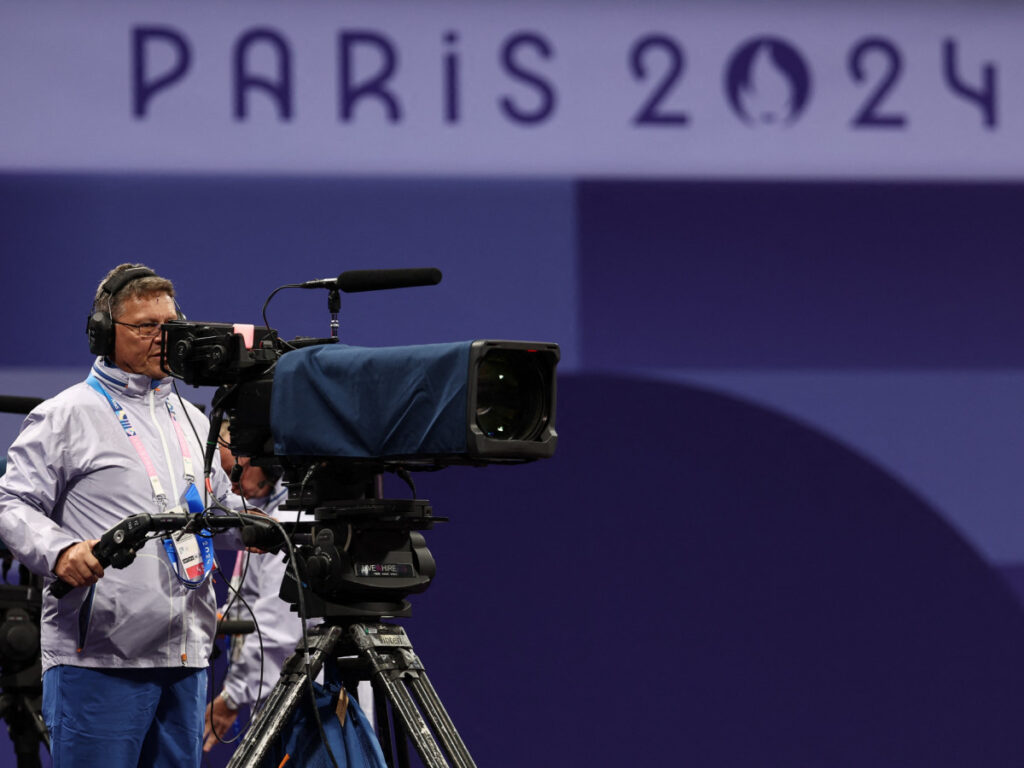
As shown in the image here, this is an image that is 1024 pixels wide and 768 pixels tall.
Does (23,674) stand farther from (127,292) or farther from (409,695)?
(409,695)

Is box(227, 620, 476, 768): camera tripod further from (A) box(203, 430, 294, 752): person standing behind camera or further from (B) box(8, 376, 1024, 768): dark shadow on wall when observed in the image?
(B) box(8, 376, 1024, 768): dark shadow on wall

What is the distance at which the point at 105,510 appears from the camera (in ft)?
8.95

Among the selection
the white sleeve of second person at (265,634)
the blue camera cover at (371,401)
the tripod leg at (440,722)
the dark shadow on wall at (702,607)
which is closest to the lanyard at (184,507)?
the blue camera cover at (371,401)

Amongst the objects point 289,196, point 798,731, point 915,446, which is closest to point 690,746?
point 798,731

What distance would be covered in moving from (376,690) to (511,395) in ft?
1.72

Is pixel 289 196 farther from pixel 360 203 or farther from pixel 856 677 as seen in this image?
pixel 856 677

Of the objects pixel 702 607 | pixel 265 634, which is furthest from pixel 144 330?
pixel 702 607

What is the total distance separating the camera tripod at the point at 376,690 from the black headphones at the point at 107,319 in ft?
2.42

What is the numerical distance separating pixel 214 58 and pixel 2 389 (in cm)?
117

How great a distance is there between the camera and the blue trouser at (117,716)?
2.65 meters

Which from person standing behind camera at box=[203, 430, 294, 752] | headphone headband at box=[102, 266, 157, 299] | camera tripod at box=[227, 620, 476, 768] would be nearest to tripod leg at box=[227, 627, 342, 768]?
camera tripod at box=[227, 620, 476, 768]

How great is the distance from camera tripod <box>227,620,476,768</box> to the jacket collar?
0.68m

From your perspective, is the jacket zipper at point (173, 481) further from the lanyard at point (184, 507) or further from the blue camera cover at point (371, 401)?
the blue camera cover at point (371, 401)

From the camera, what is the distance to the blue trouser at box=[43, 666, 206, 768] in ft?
8.70
